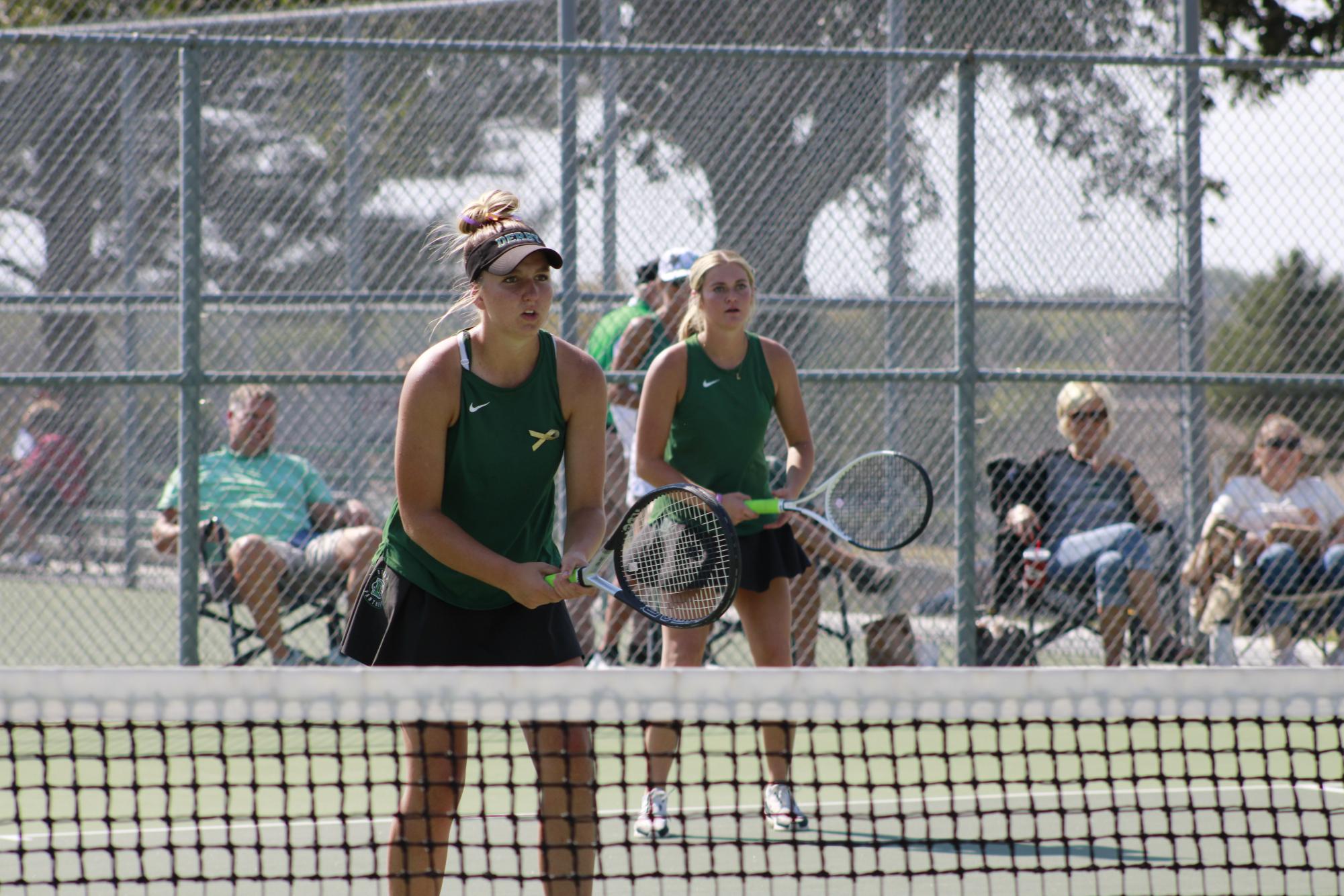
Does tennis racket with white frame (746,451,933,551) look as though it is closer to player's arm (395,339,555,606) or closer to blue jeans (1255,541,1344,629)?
player's arm (395,339,555,606)

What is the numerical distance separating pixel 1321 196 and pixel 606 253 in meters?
2.82

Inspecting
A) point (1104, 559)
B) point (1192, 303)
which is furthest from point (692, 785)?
point (1192, 303)

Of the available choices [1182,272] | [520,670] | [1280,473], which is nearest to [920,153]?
[1182,272]

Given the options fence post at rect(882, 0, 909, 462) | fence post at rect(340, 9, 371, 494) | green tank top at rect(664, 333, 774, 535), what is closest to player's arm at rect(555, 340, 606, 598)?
green tank top at rect(664, 333, 774, 535)

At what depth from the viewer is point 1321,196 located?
599 centimetres

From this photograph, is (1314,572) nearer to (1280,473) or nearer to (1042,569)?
(1280,473)

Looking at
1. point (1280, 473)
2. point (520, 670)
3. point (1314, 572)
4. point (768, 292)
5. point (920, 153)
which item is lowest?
point (520, 670)

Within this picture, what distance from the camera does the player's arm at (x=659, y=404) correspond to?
3908mm

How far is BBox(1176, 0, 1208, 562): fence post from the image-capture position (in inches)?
237

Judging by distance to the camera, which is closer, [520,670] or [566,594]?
[520,670]

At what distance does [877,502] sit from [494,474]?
69.7 inches

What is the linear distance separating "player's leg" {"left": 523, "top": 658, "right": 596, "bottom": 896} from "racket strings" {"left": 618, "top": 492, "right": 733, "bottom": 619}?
330mm

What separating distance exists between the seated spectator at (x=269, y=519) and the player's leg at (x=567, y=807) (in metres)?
2.98

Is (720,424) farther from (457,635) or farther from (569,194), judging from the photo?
(569,194)
